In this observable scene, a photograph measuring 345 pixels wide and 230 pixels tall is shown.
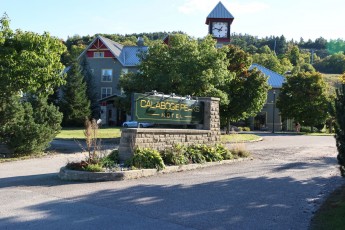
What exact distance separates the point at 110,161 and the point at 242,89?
22.9 metres

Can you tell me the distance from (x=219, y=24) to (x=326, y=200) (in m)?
49.6

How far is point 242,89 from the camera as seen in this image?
33875 millimetres

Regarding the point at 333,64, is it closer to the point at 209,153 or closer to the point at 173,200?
the point at 209,153

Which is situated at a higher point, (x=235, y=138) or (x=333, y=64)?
(x=333, y=64)

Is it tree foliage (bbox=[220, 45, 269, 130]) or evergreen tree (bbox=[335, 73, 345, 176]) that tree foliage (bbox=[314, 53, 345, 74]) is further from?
evergreen tree (bbox=[335, 73, 345, 176])

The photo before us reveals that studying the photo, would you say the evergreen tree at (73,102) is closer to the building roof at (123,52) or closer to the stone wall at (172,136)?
the building roof at (123,52)

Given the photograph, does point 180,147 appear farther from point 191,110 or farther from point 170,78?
point 170,78

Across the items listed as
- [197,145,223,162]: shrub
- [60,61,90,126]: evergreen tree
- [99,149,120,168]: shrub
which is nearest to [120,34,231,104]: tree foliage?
[197,145,223,162]: shrub

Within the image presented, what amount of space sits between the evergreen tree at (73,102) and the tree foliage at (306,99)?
2311 centimetres

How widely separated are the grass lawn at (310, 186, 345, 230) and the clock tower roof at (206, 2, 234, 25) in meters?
48.6

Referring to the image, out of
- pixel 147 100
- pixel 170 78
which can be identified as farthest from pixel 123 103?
pixel 147 100

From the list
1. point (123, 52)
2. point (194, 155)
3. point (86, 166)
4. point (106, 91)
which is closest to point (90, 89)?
point (106, 91)

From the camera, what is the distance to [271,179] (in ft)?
40.0

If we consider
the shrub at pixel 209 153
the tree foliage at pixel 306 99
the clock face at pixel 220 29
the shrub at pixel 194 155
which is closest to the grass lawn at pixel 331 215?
the shrub at pixel 194 155
